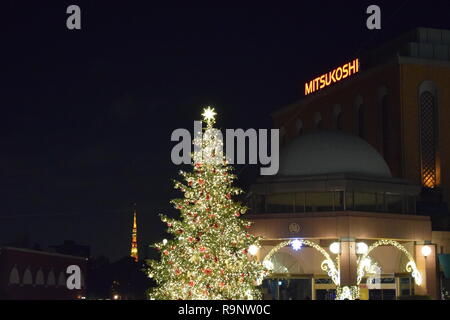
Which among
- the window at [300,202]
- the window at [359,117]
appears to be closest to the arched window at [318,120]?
the window at [359,117]

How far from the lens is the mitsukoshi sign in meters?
75.3

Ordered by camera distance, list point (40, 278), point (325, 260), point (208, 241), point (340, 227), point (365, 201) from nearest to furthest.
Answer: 1. point (208, 241)
2. point (340, 227)
3. point (325, 260)
4. point (365, 201)
5. point (40, 278)

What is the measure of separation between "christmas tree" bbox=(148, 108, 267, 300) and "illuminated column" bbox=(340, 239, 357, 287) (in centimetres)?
1501

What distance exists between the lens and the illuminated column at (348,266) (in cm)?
5072

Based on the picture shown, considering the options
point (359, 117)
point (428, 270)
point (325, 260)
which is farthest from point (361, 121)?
point (325, 260)

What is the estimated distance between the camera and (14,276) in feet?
251

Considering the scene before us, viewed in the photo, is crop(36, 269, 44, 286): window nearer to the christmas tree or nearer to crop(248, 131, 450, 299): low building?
crop(248, 131, 450, 299): low building

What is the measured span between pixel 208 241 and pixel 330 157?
21541mm

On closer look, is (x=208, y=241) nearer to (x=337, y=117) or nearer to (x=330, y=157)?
(x=330, y=157)

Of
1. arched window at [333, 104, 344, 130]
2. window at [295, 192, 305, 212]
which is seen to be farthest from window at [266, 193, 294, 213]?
arched window at [333, 104, 344, 130]
